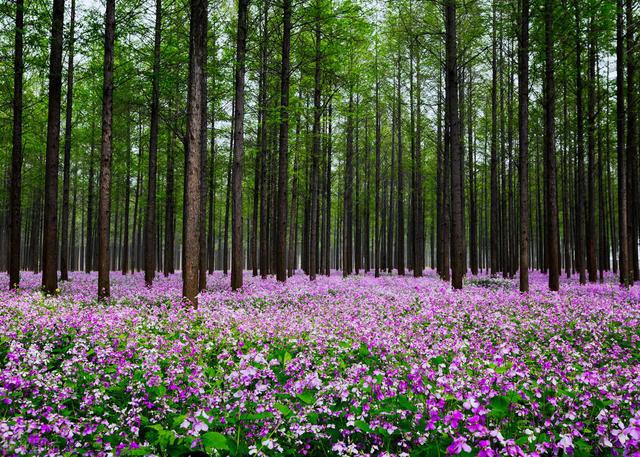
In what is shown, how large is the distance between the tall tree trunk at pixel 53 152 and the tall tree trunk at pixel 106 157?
6.53ft

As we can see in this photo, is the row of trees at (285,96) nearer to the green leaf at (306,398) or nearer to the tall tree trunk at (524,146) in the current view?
the tall tree trunk at (524,146)

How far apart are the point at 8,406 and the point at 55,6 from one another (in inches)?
519

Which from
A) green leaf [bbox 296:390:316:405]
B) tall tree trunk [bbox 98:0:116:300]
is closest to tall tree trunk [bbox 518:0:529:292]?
green leaf [bbox 296:390:316:405]

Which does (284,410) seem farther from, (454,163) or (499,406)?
(454,163)

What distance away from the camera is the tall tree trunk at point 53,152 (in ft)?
40.2

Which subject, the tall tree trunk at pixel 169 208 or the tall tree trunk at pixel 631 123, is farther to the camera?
the tall tree trunk at pixel 169 208

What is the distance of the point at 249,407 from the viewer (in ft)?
12.4

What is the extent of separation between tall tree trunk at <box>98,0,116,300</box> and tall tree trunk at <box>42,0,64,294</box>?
199cm

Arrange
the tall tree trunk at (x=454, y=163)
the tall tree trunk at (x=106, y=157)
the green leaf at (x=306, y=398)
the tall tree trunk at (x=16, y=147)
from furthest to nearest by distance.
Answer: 1. the tall tree trunk at (x=454, y=163)
2. the tall tree trunk at (x=16, y=147)
3. the tall tree trunk at (x=106, y=157)
4. the green leaf at (x=306, y=398)

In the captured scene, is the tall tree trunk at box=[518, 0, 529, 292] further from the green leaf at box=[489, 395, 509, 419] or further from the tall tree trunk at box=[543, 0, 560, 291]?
the green leaf at box=[489, 395, 509, 419]

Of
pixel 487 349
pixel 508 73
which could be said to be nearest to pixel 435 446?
pixel 487 349

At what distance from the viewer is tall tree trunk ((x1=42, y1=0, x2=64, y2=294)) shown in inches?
483

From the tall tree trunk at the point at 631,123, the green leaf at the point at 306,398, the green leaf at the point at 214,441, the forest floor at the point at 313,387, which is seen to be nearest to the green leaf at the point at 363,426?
the forest floor at the point at 313,387

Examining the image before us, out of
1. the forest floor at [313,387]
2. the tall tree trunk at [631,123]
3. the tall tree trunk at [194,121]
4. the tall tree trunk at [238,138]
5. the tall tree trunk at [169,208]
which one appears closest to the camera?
the forest floor at [313,387]
